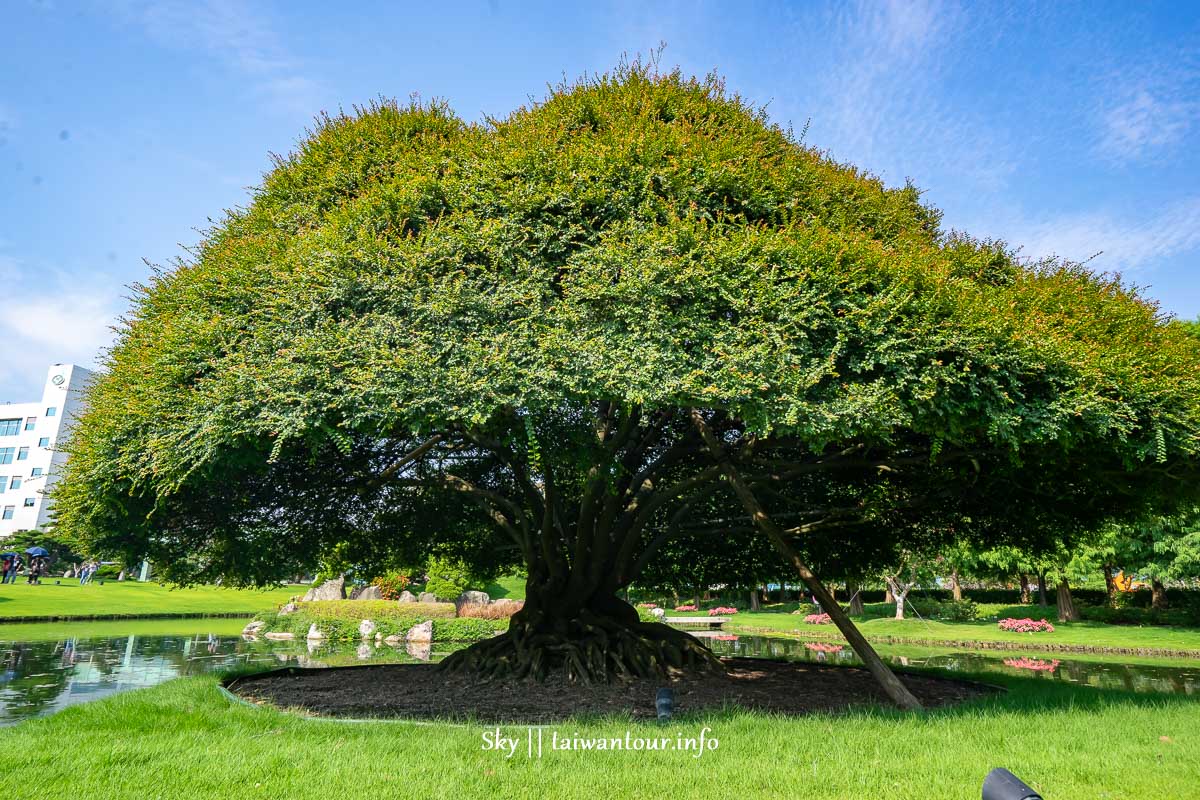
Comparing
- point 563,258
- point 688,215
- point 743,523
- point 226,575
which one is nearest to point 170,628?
point 226,575

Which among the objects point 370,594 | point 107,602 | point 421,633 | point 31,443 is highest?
point 31,443

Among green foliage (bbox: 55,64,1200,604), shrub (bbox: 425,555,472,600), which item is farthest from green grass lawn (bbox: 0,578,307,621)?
green foliage (bbox: 55,64,1200,604)

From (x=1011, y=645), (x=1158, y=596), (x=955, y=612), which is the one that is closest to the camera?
(x=1011, y=645)

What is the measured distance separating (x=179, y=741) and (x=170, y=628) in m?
26.0

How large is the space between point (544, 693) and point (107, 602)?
35.3 meters

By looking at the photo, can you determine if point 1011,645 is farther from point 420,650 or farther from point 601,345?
point 601,345

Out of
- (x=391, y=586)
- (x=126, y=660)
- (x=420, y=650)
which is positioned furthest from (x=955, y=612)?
(x=126, y=660)

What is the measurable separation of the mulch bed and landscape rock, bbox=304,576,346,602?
19.1 meters

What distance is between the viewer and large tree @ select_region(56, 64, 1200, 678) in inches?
351

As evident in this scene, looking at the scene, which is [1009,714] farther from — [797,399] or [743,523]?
[743,523]

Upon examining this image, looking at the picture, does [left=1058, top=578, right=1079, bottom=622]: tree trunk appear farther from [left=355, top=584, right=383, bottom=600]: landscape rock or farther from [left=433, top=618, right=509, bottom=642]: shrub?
[left=355, top=584, right=383, bottom=600]: landscape rock

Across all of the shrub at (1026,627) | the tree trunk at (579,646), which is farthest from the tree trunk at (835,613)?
the shrub at (1026,627)

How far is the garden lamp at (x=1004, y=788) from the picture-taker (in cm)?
228

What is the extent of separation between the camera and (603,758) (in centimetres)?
636
